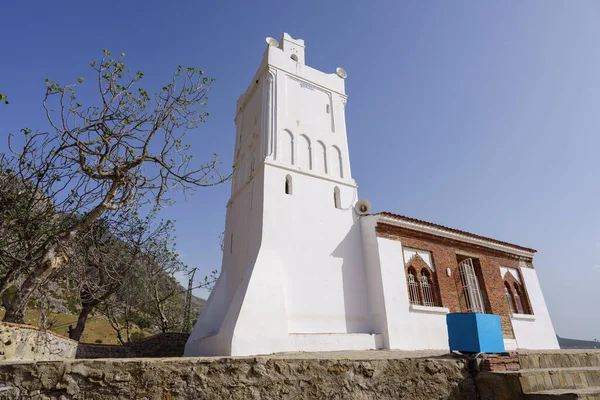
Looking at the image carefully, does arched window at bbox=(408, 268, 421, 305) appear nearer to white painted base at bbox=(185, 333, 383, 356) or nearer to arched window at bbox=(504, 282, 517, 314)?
white painted base at bbox=(185, 333, 383, 356)

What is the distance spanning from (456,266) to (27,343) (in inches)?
501

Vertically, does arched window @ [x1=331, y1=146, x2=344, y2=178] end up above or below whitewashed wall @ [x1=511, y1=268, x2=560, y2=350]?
above

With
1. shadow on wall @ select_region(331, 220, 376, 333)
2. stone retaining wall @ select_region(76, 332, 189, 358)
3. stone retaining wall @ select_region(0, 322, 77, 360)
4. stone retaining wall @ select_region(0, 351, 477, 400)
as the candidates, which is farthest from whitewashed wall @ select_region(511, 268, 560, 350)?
stone retaining wall @ select_region(0, 322, 77, 360)

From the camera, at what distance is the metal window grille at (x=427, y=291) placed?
1131 cm

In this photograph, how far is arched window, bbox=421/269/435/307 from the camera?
11328 mm

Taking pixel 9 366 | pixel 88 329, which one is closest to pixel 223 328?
pixel 9 366

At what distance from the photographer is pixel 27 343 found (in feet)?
23.5

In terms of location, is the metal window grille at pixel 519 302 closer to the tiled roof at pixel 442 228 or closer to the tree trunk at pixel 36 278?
the tiled roof at pixel 442 228

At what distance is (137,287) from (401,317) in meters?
13.6

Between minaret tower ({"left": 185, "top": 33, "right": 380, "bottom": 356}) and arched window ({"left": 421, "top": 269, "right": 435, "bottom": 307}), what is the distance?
2.19 m

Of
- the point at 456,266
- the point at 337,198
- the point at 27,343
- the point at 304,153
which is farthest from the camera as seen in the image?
the point at 456,266

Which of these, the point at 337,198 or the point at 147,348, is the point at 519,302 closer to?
the point at 337,198

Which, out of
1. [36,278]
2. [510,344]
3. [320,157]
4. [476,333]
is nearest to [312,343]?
[476,333]

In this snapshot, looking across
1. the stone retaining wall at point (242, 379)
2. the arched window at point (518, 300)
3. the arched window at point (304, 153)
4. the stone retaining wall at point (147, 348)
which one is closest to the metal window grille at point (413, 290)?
the arched window at point (304, 153)
